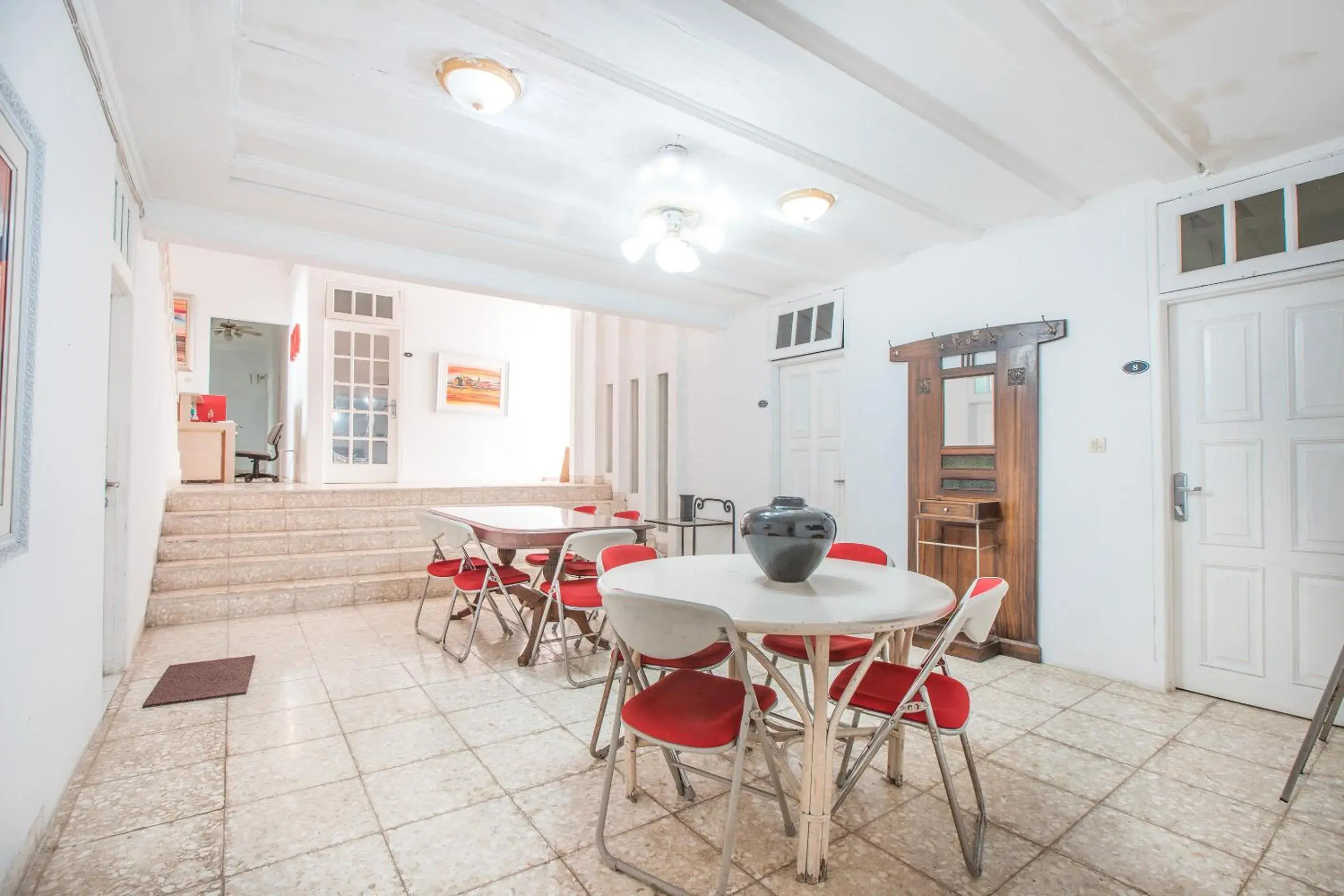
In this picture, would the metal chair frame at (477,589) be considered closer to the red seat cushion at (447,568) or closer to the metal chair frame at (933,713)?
the red seat cushion at (447,568)

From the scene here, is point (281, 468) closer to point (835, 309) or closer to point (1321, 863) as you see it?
→ point (835, 309)

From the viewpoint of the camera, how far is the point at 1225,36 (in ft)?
7.56

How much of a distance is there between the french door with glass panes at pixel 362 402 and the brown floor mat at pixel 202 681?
5.14m

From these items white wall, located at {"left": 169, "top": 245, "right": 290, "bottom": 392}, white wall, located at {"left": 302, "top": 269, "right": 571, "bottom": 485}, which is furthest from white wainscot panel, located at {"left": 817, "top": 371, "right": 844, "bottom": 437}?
white wall, located at {"left": 169, "top": 245, "right": 290, "bottom": 392}

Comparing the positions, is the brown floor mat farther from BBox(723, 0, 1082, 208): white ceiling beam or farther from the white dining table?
BBox(723, 0, 1082, 208): white ceiling beam

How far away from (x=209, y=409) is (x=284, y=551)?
4198 millimetres

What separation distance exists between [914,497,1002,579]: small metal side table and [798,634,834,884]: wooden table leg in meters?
2.35

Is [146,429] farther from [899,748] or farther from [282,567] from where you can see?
[899,748]

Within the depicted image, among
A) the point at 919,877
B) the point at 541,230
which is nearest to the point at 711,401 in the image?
the point at 541,230

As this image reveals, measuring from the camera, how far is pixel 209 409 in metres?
8.25

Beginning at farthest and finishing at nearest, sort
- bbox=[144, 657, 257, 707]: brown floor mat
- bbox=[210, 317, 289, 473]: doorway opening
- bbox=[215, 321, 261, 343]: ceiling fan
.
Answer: bbox=[210, 317, 289, 473]: doorway opening, bbox=[215, 321, 261, 343]: ceiling fan, bbox=[144, 657, 257, 707]: brown floor mat

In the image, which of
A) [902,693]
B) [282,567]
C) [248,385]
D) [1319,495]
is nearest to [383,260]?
[282,567]

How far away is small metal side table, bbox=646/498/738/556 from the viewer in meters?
5.80

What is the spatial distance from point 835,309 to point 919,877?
163 inches
